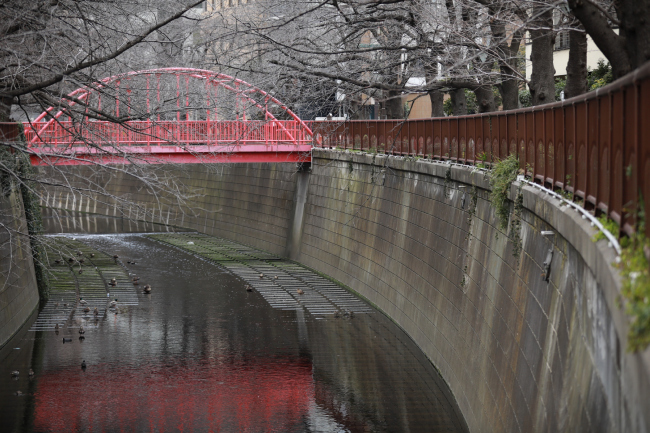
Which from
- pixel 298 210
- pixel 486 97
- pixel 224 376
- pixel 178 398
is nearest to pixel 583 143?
pixel 178 398

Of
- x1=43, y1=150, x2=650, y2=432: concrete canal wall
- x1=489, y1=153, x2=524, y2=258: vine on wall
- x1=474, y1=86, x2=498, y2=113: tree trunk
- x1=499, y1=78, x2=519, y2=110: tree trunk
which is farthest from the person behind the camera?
x1=474, y1=86, x2=498, y2=113: tree trunk

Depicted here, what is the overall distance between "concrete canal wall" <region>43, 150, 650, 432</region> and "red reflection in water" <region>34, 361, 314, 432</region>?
3395 mm

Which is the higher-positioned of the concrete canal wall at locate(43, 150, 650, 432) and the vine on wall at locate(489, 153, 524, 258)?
the vine on wall at locate(489, 153, 524, 258)

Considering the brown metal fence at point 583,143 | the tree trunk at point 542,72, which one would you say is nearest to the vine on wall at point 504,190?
the brown metal fence at point 583,143

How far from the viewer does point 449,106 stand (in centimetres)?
4475

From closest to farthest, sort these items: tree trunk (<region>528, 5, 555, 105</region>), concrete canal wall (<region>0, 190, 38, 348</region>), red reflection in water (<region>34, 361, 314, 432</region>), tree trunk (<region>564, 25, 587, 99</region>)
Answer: red reflection in water (<region>34, 361, 314, 432</region>) → tree trunk (<region>564, 25, 587, 99</region>) → tree trunk (<region>528, 5, 555, 105</region>) → concrete canal wall (<region>0, 190, 38, 348</region>)

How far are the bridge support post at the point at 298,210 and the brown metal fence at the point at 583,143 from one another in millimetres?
14440

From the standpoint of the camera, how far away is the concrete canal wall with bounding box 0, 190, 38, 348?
21438mm

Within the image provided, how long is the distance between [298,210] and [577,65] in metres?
19.5

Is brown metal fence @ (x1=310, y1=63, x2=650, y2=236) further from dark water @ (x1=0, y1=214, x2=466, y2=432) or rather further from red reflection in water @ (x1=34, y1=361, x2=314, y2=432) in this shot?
red reflection in water @ (x1=34, y1=361, x2=314, y2=432)

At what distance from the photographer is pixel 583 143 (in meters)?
9.89

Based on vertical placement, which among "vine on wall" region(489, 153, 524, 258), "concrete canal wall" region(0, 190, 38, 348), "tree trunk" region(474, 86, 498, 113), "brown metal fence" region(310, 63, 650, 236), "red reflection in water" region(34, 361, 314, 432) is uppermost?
"tree trunk" region(474, 86, 498, 113)

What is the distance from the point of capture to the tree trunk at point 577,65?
721 inches

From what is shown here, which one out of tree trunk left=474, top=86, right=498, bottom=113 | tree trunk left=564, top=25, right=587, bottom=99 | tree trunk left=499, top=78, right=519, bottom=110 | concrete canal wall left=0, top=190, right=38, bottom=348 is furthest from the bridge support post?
tree trunk left=564, top=25, right=587, bottom=99
